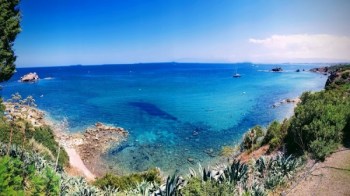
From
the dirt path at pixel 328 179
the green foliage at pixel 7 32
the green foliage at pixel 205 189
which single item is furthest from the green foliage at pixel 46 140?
the dirt path at pixel 328 179

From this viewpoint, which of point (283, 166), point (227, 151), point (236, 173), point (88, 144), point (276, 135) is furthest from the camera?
point (88, 144)

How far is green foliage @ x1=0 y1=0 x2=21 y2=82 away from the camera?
16.1m

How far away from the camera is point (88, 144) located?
116 ft

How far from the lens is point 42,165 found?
1441 centimetres

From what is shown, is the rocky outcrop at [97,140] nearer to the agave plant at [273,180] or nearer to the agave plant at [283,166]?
the agave plant at [283,166]

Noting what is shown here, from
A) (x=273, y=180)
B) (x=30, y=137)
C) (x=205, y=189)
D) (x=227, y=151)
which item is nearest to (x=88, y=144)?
(x=30, y=137)

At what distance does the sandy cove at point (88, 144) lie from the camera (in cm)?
2744

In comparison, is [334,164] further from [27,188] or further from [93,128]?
[93,128]

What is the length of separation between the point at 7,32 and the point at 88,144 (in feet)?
71.3

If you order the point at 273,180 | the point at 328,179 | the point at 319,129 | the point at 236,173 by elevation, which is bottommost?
the point at 328,179

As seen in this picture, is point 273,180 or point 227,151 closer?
point 273,180

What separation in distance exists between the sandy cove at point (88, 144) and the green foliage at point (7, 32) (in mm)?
7145

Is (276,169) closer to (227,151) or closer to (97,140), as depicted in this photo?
(227,151)

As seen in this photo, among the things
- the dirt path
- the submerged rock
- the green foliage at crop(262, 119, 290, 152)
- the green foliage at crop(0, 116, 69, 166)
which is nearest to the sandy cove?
A: the green foliage at crop(0, 116, 69, 166)
